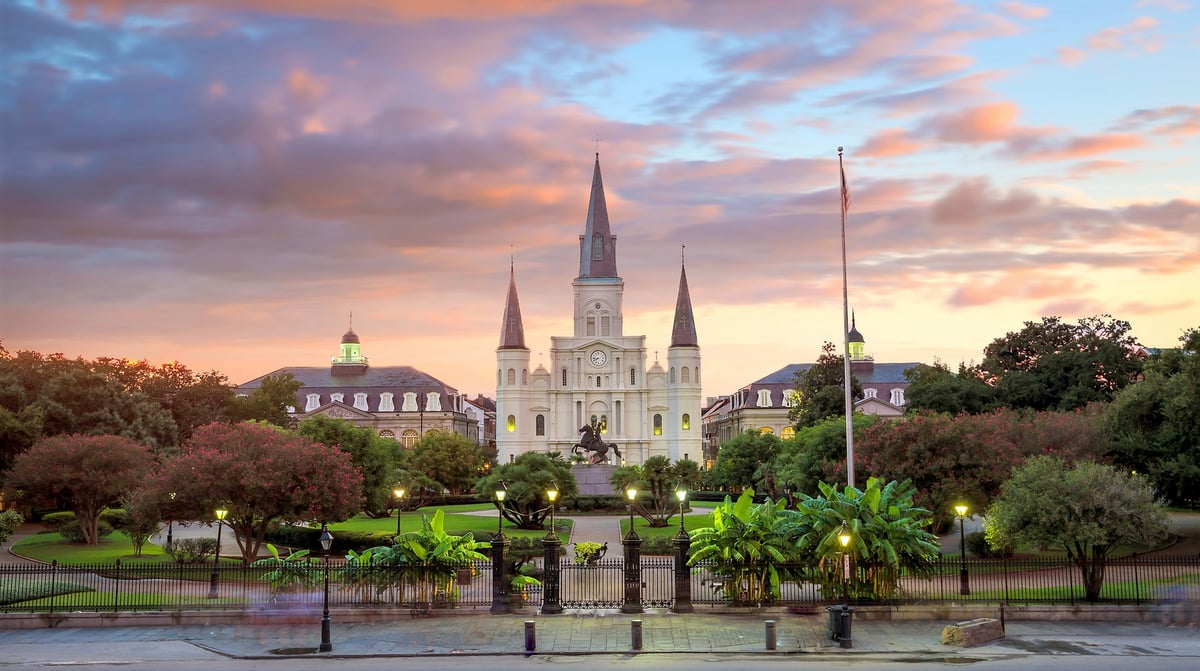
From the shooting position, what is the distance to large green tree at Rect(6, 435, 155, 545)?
46.0 m

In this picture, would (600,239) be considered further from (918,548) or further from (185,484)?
(918,548)

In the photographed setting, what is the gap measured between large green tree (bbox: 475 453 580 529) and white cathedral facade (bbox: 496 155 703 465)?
6436 cm

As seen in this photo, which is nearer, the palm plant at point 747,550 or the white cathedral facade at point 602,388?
the palm plant at point 747,550

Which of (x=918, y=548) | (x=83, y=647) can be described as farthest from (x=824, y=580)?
(x=83, y=647)

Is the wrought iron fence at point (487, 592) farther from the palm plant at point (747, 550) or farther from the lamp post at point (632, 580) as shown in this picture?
the lamp post at point (632, 580)

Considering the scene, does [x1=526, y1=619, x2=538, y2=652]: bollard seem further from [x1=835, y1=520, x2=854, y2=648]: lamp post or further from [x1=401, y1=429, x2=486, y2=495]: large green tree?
[x1=401, y1=429, x2=486, y2=495]: large green tree

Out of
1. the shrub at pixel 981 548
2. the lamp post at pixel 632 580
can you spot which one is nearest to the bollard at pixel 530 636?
the lamp post at pixel 632 580

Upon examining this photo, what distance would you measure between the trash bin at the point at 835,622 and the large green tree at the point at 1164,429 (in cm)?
1889

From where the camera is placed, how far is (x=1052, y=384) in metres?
61.5

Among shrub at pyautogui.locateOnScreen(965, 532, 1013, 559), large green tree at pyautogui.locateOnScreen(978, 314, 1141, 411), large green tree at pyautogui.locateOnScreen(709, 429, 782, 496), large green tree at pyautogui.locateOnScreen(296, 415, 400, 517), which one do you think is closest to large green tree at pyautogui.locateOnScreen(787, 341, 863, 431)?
large green tree at pyautogui.locateOnScreen(709, 429, 782, 496)

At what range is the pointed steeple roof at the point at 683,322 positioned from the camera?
123 meters

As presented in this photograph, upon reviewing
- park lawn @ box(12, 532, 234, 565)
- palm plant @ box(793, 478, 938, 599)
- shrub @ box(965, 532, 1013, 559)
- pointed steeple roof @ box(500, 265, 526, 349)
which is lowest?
park lawn @ box(12, 532, 234, 565)

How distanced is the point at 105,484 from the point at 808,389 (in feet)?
195

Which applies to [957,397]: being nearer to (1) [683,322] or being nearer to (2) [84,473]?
(2) [84,473]
